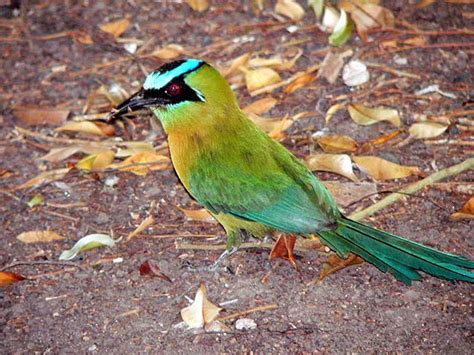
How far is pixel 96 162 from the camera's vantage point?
497 centimetres

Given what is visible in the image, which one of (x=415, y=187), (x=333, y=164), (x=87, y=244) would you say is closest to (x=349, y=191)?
(x=333, y=164)

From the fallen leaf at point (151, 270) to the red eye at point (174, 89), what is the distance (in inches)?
33.3

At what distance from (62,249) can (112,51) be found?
84.1 inches

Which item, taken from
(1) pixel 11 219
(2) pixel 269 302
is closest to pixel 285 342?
(2) pixel 269 302

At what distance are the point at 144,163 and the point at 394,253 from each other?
1.66 meters

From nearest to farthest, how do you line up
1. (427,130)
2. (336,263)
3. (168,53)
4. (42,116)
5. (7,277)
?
(336,263)
(7,277)
(427,130)
(42,116)
(168,53)

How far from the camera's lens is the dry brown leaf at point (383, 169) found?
15.2 feet

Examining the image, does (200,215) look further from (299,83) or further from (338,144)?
(299,83)

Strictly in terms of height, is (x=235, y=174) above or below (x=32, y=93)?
above

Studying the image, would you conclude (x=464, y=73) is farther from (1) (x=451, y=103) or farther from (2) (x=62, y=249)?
(2) (x=62, y=249)

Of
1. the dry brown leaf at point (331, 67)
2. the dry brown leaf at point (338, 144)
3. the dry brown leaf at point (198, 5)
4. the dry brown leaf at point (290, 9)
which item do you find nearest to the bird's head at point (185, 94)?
the dry brown leaf at point (338, 144)

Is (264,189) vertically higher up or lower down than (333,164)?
higher up

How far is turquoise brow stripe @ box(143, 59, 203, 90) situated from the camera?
4.23 metres

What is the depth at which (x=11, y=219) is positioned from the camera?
4688 millimetres
